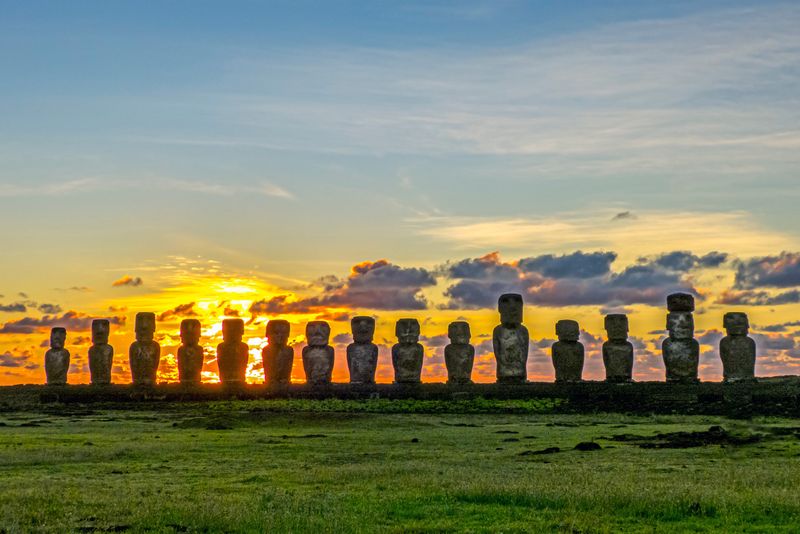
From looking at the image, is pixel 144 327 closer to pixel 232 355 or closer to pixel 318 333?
pixel 232 355

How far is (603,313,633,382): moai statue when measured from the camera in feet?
166

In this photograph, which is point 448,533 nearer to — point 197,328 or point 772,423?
point 772,423

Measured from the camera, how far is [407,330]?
5456 cm

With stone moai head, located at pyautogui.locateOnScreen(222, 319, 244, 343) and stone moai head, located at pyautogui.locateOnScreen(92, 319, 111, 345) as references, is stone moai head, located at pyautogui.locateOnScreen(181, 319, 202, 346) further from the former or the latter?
stone moai head, located at pyautogui.locateOnScreen(92, 319, 111, 345)

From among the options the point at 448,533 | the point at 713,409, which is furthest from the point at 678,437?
the point at 448,533

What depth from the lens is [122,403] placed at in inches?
2047

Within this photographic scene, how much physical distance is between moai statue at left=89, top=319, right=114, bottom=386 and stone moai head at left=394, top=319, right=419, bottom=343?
58.7 feet

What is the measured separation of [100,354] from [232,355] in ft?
28.8

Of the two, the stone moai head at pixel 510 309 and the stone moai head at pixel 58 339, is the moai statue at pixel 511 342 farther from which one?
the stone moai head at pixel 58 339

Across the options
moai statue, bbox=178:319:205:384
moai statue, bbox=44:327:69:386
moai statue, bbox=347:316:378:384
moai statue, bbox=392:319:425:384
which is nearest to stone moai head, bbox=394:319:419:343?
moai statue, bbox=392:319:425:384

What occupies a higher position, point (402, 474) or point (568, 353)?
point (568, 353)

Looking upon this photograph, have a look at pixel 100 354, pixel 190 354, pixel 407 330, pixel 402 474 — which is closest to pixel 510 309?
pixel 407 330

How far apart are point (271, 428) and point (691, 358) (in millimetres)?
21893

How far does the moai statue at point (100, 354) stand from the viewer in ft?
200
